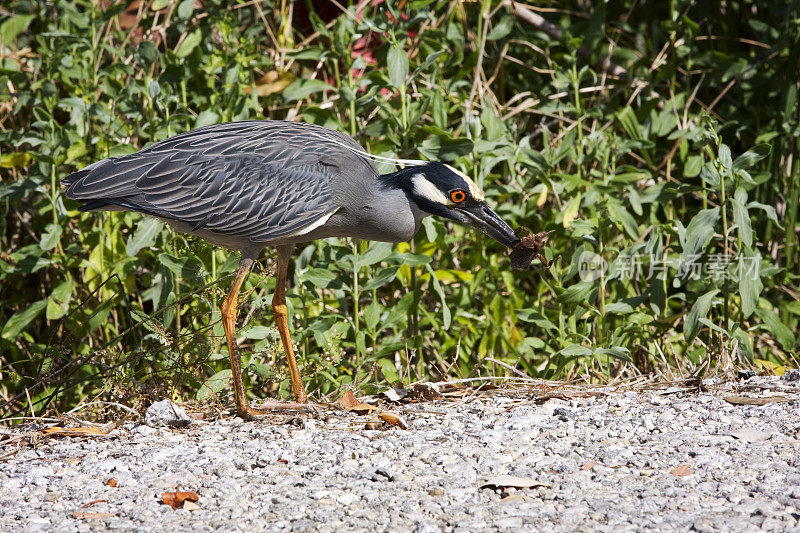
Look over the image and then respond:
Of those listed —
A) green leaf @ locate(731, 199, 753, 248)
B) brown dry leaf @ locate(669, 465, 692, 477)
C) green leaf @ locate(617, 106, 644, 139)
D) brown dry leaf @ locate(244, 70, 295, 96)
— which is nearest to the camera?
brown dry leaf @ locate(669, 465, 692, 477)

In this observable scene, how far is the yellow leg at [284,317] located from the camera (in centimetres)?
416

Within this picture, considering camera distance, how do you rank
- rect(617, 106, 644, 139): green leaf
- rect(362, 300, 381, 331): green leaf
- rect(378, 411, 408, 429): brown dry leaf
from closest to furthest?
rect(378, 411, 408, 429): brown dry leaf
rect(362, 300, 381, 331): green leaf
rect(617, 106, 644, 139): green leaf

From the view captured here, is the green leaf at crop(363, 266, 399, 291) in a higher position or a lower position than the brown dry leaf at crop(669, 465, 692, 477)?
higher

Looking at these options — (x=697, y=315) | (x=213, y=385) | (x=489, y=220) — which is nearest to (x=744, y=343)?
(x=697, y=315)

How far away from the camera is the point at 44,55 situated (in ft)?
16.4

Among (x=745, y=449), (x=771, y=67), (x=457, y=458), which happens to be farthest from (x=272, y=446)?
(x=771, y=67)

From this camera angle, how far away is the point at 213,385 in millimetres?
4219

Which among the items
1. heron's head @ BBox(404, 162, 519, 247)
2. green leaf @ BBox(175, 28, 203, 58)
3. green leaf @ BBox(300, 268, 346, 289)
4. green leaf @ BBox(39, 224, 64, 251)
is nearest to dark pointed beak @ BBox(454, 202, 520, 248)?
heron's head @ BBox(404, 162, 519, 247)

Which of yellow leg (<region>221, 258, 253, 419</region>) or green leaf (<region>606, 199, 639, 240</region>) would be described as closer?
yellow leg (<region>221, 258, 253, 419</region>)

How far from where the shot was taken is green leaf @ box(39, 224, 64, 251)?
4.62 meters

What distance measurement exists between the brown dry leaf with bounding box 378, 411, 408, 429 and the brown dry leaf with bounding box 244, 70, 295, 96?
266cm

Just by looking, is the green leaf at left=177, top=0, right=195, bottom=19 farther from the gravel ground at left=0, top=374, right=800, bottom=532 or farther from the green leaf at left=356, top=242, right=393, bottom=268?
the gravel ground at left=0, top=374, right=800, bottom=532

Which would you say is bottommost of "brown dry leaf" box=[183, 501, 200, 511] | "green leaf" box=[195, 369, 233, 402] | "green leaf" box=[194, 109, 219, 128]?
"green leaf" box=[195, 369, 233, 402]

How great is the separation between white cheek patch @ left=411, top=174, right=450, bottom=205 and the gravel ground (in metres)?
0.97
